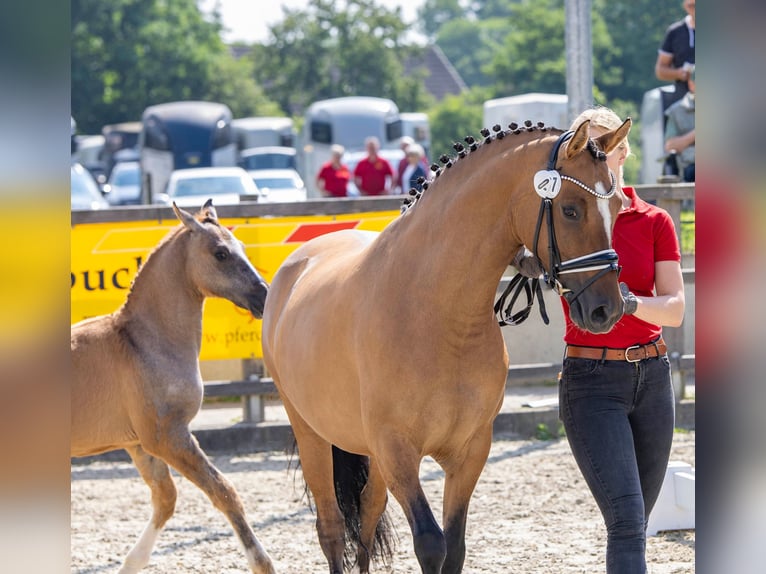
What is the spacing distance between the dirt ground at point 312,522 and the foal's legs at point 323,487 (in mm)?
556

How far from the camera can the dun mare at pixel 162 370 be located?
17.1 ft

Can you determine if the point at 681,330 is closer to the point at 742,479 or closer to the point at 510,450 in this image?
the point at 510,450

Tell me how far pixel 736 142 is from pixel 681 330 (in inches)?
312

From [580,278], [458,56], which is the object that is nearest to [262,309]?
[580,278]

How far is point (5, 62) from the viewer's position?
3.87 feet

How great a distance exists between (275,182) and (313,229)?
14.9 meters

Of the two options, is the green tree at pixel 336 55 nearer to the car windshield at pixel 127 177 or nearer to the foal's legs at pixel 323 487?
the car windshield at pixel 127 177

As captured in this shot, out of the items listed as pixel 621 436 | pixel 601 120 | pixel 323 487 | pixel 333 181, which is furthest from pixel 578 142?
pixel 333 181

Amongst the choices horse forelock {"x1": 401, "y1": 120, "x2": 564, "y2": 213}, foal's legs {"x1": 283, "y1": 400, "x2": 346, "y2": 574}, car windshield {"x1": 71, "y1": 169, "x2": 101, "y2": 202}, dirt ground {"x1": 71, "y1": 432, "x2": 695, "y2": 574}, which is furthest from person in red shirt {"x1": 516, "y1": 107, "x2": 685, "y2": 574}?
car windshield {"x1": 71, "y1": 169, "x2": 101, "y2": 202}

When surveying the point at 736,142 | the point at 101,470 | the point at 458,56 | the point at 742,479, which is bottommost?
the point at 101,470

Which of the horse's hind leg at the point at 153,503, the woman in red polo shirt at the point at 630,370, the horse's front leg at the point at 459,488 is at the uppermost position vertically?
the woman in red polo shirt at the point at 630,370

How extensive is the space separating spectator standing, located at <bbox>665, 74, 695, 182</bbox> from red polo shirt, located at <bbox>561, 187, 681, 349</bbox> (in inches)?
271

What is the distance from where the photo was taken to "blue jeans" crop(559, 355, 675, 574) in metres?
3.57

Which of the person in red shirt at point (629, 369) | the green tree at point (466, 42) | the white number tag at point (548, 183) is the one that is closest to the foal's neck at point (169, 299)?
the person in red shirt at point (629, 369)
